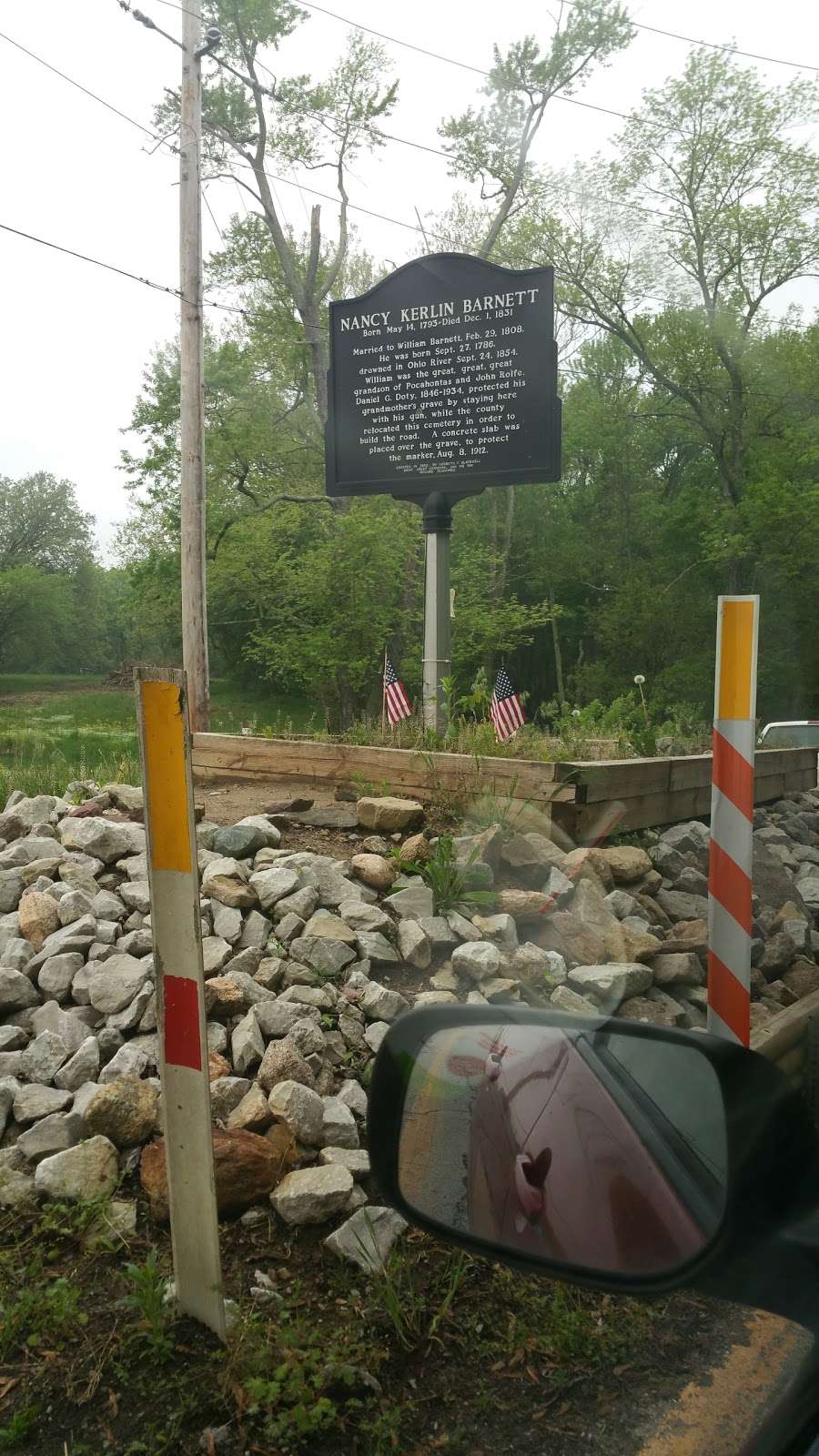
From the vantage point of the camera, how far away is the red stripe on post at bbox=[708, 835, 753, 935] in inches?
117

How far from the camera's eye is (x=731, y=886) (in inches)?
118

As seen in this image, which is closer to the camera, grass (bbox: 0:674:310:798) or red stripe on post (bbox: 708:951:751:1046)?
red stripe on post (bbox: 708:951:751:1046)

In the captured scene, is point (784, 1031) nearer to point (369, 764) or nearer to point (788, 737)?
point (369, 764)

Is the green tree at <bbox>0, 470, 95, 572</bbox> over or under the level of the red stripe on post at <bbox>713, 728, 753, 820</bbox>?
over

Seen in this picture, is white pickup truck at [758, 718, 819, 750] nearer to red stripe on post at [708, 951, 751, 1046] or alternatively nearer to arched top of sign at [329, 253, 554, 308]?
arched top of sign at [329, 253, 554, 308]

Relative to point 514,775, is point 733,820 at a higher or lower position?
higher

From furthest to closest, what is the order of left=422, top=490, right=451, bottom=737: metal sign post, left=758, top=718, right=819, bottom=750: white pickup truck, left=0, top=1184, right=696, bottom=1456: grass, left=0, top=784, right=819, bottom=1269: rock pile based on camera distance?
left=422, top=490, right=451, bottom=737: metal sign post → left=758, top=718, right=819, bottom=750: white pickup truck → left=0, top=784, right=819, bottom=1269: rock pile → left=0, top=1184, right=696, bottom=1456: grass

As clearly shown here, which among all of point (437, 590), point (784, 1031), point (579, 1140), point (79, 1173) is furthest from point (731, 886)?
point (437, 590)

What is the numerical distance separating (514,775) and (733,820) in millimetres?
2184

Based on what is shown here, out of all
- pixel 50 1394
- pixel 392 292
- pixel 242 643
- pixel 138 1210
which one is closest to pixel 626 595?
pixel 392 292

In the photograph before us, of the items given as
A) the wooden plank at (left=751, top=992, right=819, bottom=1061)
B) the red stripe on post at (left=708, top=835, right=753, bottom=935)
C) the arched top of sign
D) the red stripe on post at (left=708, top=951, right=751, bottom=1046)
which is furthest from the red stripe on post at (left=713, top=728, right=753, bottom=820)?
the arched top of sign

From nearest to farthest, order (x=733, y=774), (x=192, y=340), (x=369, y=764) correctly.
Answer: (x=733, y=774)
(x=369, y=764)
(x=192, y=340)

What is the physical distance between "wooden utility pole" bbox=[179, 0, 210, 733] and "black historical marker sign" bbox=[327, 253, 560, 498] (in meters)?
4.68

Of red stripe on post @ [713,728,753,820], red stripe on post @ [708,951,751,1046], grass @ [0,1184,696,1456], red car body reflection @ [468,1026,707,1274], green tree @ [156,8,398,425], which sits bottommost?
grass @ [0,1184,696,1456]
